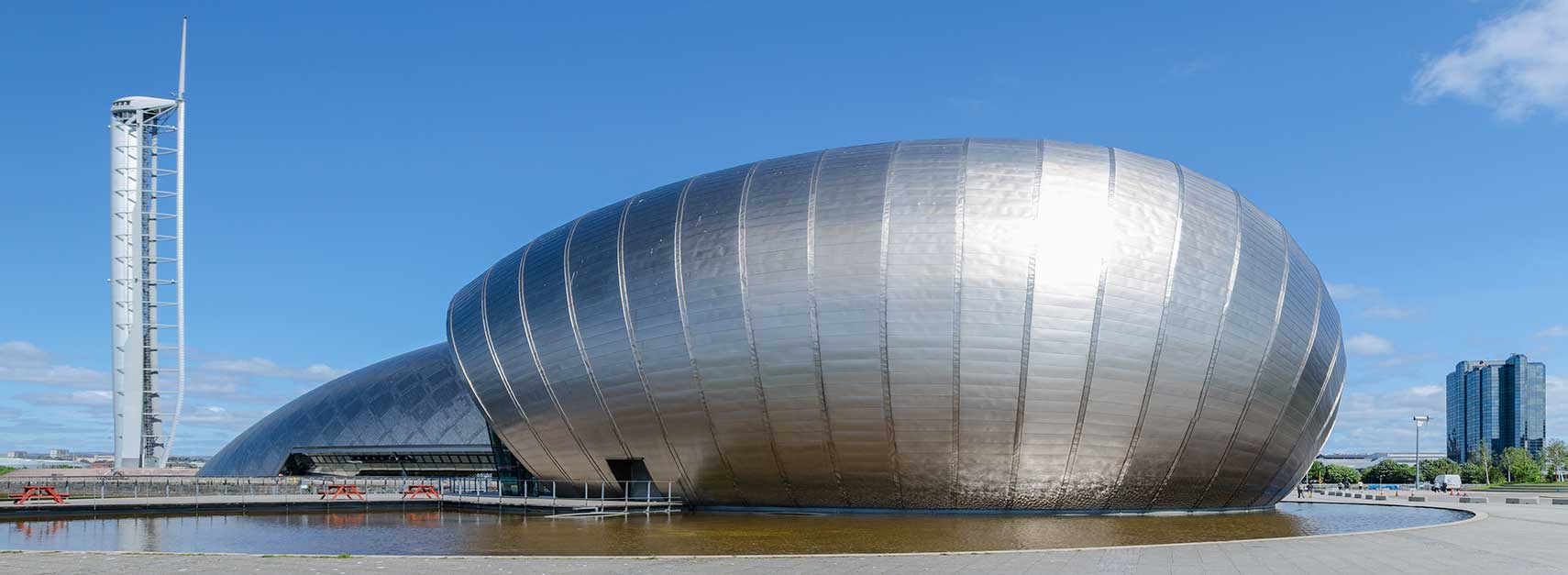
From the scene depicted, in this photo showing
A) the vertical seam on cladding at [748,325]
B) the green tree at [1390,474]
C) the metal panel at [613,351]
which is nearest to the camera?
the vertical seam on cladding at [748,325]

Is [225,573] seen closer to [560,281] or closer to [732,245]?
[732,245]

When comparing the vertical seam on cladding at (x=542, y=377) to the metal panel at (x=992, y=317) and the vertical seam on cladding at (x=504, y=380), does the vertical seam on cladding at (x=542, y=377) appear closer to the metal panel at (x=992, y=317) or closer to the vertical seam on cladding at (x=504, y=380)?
the vertical seam on cladding at (x=504, y=380)

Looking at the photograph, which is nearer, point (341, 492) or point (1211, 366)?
point (1211, 366)

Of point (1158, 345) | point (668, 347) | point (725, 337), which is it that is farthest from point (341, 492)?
point (1158, 345)

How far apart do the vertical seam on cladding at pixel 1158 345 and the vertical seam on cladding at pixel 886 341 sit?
19.4 feet

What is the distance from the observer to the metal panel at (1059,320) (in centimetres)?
2814

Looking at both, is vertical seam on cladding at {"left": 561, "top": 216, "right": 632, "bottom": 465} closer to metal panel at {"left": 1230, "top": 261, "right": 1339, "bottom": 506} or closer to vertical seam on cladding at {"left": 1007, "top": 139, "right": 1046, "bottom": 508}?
vertical seam on cladding at {"left": 1007, "top": 139, "right": 1046, "bottom": 508}

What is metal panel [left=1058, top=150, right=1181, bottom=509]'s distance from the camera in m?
28.4

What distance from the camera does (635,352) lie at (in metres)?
31.2

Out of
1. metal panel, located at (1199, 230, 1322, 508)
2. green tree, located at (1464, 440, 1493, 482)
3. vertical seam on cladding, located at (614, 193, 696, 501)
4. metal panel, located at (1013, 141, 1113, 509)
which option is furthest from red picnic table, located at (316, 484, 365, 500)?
green tree, located at (1464, 440, 1493, 482)

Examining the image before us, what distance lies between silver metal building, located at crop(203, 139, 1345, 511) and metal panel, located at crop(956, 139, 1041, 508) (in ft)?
0.18

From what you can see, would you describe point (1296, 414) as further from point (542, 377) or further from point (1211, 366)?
point (542, 377)

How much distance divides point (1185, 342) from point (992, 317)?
530cm

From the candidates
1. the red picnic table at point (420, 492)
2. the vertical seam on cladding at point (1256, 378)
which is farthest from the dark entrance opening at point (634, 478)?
the vertical seam on cladding at point (1256, 378)
